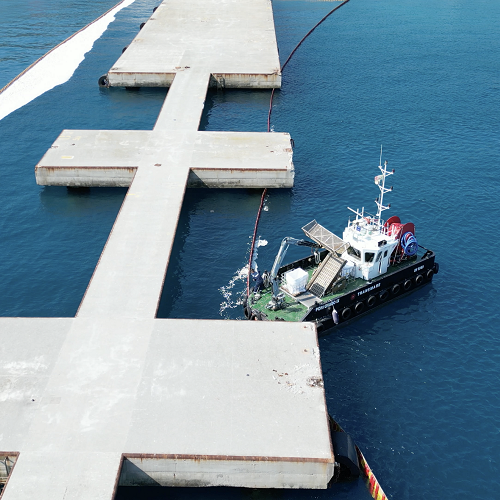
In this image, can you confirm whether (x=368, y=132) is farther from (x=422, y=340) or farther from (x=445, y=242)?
(x=422, y=340)

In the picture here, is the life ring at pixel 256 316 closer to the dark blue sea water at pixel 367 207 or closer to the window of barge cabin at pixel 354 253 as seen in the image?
the dark blue sea water at pixel 367 207

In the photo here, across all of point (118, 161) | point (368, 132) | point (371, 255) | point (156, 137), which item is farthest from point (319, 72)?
point (371, 255)

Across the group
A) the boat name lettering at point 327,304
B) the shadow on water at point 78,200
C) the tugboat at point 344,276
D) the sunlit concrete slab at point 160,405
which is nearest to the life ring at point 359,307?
the tugboat at point 344,276

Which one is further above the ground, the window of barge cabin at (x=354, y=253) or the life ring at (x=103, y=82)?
the window of barge cabin at (x=354, y=253)

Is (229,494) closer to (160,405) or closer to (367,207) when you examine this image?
(160,405)

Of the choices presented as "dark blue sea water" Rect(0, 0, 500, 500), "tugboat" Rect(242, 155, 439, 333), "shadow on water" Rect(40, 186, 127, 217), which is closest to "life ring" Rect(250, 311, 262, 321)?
"tugboat" Rect(242, 155, 439, 333)

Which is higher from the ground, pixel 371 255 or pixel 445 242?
pixel 371 255

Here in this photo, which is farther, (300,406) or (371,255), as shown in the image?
(371,255)
